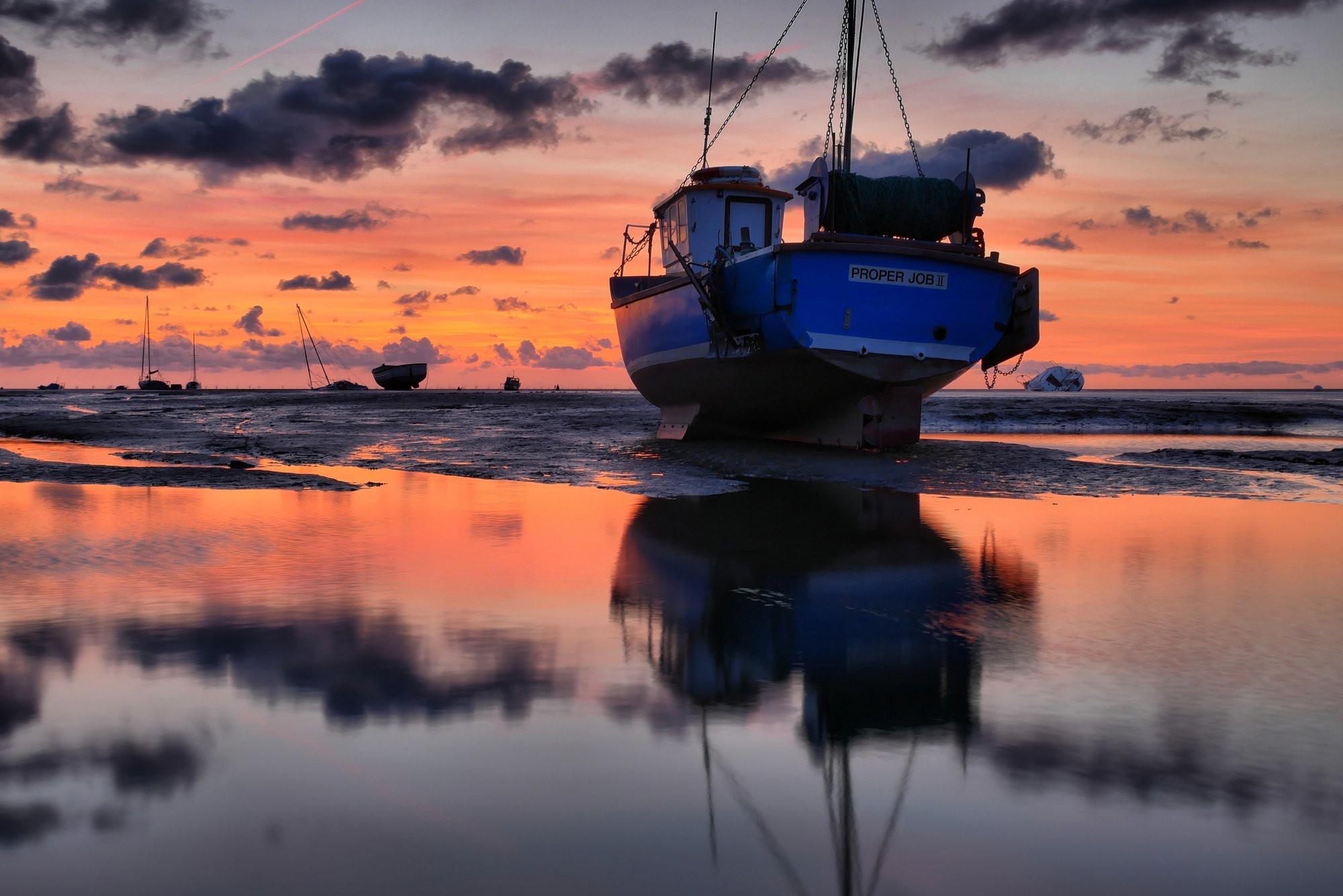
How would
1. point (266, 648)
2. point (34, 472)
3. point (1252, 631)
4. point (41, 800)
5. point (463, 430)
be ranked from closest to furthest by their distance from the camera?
point (41, 800), point (266, 648), point (1252, 631), point (34, 472), point (463, 430)

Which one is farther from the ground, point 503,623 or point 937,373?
point 937,373

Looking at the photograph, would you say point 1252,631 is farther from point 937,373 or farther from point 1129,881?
point 937,373

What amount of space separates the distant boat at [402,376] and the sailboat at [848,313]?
7693cm

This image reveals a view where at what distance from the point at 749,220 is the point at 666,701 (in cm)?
1858

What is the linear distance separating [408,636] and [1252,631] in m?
4.29

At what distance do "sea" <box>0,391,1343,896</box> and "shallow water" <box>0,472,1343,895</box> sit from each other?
16 mm

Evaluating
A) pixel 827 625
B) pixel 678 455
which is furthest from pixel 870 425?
pixel 827 625

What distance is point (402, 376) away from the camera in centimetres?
9394

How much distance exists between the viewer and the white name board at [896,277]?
1503 cm

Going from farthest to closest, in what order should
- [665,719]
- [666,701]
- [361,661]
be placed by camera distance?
[361,661]
[666,701]
[665,719]

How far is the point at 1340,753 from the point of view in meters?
3.35

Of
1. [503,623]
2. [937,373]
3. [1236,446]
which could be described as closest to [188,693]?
[503,623]

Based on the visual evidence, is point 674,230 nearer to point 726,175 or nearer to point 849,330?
point 726,175

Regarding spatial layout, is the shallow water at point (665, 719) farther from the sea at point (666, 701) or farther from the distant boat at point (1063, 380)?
the distant boat at point (1063, 380)
